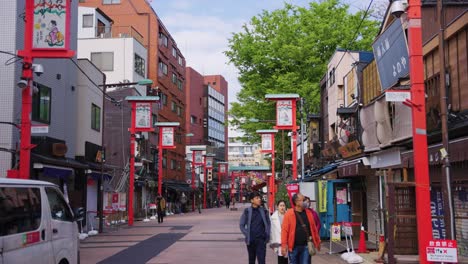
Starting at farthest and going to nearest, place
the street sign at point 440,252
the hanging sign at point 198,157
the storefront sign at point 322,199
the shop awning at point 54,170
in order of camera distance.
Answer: the hanging sign at point 198,157, the shop awning at point 54,170, the storefront sign at point 322,199, the street sign at point 440,252

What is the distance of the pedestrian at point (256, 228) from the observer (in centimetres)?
1044

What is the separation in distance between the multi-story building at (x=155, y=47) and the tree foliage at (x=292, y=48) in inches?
712

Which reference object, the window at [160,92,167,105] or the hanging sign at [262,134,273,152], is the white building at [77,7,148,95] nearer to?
the window at [160,92,167,105]

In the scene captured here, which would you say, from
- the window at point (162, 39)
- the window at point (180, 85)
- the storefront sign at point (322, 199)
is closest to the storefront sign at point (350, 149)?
the storefront sign at point (322, 199)

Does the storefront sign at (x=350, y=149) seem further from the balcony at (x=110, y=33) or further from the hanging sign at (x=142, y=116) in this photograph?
the balcony at (x=110, y=33)

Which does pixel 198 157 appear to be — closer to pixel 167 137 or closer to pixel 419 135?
pixel 167 137

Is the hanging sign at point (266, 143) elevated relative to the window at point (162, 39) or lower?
lower

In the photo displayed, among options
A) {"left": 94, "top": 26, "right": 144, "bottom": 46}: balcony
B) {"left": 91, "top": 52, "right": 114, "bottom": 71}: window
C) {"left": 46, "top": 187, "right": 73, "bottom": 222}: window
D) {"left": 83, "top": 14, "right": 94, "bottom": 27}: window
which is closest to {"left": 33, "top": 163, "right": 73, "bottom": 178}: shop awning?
{"left": 46, "top": 187, "right": 73, "bottom": 222}: window

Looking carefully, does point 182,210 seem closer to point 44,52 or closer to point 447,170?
point 44,52

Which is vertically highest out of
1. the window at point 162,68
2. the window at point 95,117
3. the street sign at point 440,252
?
the window at point 162,68

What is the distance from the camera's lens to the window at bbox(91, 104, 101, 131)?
29500mm

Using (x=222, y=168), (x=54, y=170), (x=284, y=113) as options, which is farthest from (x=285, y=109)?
(x=222, y=168)

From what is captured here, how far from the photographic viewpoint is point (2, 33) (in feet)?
68.0

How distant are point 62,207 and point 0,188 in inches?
92.4
